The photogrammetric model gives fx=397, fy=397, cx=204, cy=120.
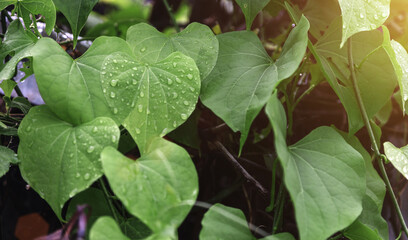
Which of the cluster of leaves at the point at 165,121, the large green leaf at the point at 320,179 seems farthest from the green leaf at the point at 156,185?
the large green leaf at the point at 320,179

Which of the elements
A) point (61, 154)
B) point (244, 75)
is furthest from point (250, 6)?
point (61, 154)

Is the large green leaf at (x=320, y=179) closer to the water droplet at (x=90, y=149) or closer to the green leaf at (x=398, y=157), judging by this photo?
the green leaf at (x=398, y=157)

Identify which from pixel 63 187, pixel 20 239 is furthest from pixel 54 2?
pixel 20 239

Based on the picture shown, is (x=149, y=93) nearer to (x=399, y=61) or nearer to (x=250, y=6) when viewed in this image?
(x=250, y=6)

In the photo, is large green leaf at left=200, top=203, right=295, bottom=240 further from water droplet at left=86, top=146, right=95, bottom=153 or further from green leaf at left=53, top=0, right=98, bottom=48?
green leaf at left=53, top=0, right=98, bottom=48

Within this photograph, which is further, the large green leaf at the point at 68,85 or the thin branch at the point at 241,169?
the thin branch at the point at 241,169

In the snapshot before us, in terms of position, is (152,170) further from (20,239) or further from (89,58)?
(20,239)
